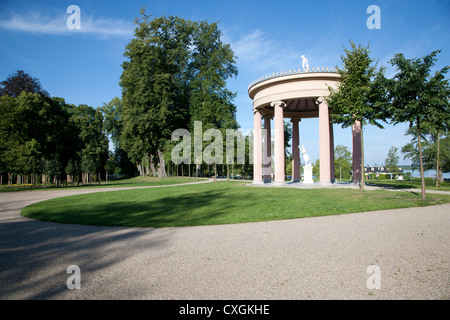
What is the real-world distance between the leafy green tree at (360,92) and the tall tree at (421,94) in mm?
1511

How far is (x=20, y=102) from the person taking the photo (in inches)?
1241

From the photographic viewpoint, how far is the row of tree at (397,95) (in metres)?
14.2

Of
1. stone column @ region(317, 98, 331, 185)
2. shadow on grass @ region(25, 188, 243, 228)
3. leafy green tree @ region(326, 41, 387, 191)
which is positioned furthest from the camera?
stone column @ region(317, 98, 331, 185)

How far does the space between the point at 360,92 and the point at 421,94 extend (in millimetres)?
3359

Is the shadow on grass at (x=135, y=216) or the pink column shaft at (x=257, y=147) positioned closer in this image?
the shadow on grass at (x=135, y=216)

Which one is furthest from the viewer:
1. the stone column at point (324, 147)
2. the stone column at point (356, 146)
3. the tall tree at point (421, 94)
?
the stone column at point (356, 146)

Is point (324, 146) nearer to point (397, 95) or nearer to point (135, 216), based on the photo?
point (397, 95)

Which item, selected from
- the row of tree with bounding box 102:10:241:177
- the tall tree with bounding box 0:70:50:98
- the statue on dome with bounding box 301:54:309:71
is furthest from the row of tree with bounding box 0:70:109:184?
the statue on dome with bounding box 301:54:309:71

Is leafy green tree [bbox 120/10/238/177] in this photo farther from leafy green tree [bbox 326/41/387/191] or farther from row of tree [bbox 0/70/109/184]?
leafy green tree [bbox 326/41/387/191]

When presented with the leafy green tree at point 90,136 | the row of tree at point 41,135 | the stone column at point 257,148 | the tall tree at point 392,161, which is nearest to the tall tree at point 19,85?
the row of tree at point 41,135

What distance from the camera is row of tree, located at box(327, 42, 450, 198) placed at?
46.5 ft

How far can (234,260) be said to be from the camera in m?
5.00

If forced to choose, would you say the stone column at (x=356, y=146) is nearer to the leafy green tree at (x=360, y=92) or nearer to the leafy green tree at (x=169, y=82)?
the leafy green tree at (x=360, y=92)

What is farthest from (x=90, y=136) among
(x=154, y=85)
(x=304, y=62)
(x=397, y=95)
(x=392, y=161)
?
(x=392, y=161)
